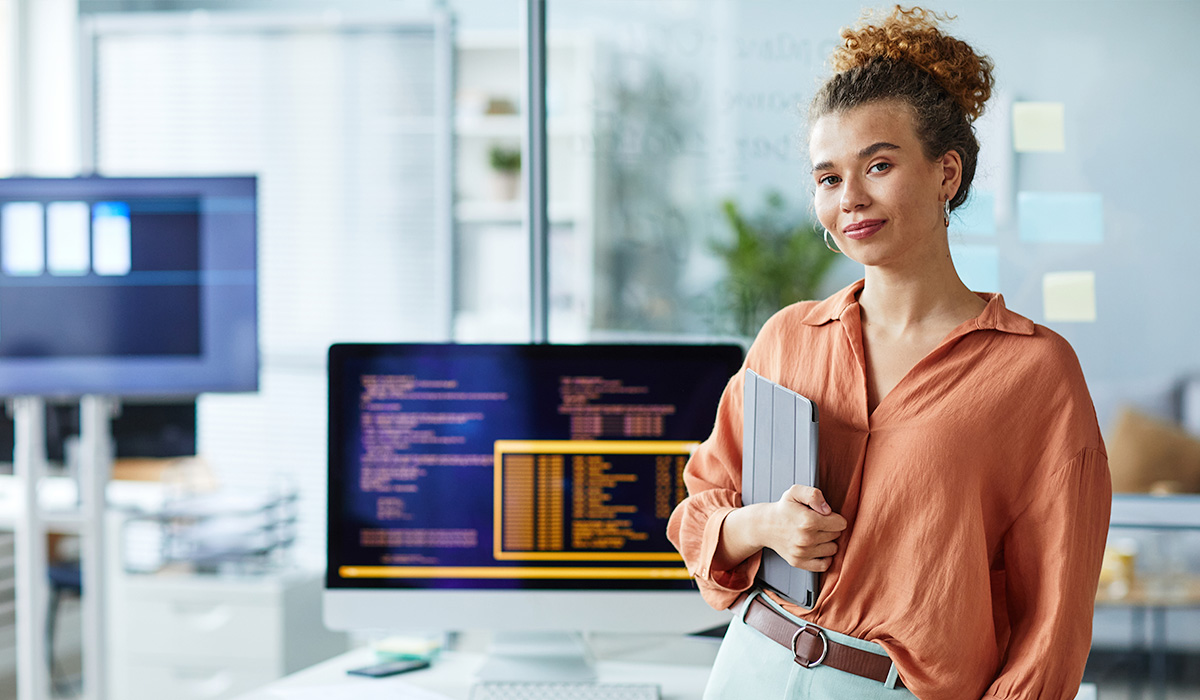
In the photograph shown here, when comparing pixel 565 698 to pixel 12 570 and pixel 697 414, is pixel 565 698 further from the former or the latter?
pixel 12 570

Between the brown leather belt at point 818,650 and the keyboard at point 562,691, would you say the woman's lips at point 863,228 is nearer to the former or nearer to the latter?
the brown leather belt at point 818,650

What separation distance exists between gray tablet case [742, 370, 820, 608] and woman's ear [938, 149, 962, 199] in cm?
26

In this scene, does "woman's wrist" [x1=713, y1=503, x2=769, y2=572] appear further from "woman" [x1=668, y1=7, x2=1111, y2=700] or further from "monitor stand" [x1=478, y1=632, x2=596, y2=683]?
"monitor stand" [x1=478, y1=632, x2=596, y2=683]

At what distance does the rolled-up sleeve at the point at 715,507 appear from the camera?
1073 millimetres

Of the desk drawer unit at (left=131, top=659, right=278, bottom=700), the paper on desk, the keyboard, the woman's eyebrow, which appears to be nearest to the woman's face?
the woman's eyebrow

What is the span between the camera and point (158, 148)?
11.2 ft

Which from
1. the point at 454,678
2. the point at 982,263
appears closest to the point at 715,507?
the point at 454,678

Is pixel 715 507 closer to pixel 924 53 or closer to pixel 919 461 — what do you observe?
pixel 919 461

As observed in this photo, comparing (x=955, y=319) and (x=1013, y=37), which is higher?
(x=1013, y=37)

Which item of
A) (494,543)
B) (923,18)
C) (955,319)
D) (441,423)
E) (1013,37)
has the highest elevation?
(1013,37)

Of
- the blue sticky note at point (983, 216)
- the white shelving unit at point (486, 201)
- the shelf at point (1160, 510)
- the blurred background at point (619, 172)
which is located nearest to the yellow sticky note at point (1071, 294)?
the blurred background at point (619, 172)

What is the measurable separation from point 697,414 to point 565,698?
1.51ft

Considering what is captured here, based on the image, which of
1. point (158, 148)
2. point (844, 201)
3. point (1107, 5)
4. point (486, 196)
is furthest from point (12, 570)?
point (1107, 5)

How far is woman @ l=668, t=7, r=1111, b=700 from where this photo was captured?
915 mm
